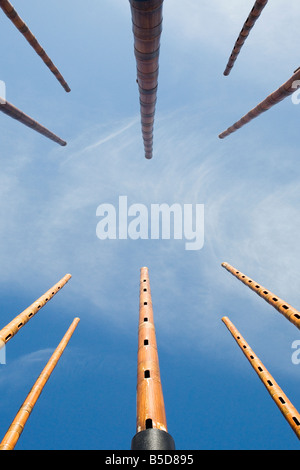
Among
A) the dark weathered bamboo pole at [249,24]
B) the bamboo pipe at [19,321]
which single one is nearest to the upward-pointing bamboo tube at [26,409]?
the bamboo pipe at [19,321]

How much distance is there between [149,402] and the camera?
785 cm

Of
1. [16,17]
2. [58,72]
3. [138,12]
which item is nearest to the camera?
[138,12]

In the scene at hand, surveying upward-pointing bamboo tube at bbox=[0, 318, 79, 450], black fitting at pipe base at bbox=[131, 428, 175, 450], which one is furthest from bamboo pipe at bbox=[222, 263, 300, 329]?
upward-pointing bamboo tube at bbox=[0, 318, 79, 450]

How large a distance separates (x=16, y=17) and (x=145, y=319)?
819 inches

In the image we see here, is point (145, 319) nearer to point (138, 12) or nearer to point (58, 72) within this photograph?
point (138, 12)

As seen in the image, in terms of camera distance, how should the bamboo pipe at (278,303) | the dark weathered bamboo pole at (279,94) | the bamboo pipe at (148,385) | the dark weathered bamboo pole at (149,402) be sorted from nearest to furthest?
the dark weathered bamboo pole at (149,402) < the bamboo pipe at (148,385) < the dark weathered bamboo pole at (279,94) < the bamboo pipe at (278,303)

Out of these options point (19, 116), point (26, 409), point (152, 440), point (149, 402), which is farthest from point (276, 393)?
point (19, 116)

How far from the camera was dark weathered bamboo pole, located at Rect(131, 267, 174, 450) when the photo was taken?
5977mm

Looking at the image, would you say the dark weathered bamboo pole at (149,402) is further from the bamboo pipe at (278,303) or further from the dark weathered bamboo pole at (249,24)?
the dark weathered bamboo pole at (249,24)

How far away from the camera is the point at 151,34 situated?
9.50m

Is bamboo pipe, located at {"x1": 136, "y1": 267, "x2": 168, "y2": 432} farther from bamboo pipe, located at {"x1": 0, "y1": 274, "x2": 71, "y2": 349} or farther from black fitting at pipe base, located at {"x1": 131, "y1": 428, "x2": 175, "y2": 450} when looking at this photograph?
bamboo pipe, located at {"x1": 0, "y1": 274, "x2": 71, "y2": 349}

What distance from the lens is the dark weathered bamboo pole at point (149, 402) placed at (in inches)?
235
